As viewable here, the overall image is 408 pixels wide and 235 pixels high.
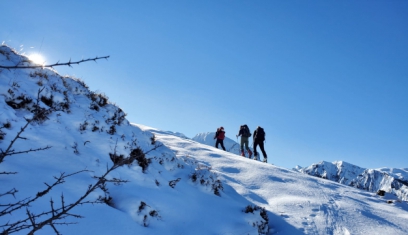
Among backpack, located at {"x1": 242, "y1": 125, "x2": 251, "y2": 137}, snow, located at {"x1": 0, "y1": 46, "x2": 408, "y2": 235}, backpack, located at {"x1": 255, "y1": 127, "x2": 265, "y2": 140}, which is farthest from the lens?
backpack, located at {"x1": 242, "y1": 125, "x2": 251, "y2": 137}

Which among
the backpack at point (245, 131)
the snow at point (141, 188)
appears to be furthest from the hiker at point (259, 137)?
the snow at point (141, 188)

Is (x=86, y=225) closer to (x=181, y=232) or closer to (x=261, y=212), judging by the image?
(x=181, y=232)

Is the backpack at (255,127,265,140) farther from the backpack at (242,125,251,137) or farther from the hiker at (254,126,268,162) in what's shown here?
the backpack at (242,125,251,137)

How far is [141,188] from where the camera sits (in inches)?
202

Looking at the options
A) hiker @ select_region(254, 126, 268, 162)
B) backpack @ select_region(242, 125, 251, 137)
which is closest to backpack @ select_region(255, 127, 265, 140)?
hiker @ select_region(254, 126, 268, 162)

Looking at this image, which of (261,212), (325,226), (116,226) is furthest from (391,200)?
(116,226)

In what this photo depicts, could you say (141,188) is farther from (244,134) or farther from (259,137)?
(244,134)

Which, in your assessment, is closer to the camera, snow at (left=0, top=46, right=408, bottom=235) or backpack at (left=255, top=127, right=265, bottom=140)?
snow at (left=0, top=46, right=408, bottom=235)

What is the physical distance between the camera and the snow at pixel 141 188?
3.89 meters

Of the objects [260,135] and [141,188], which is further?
[260,135]

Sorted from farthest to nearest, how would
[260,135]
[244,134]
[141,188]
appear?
[244,134] → [260,135] → [141,188]

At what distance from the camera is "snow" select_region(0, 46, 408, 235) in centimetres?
389

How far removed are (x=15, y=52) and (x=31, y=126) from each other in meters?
4.77

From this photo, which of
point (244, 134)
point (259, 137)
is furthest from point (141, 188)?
point (244, 134)
